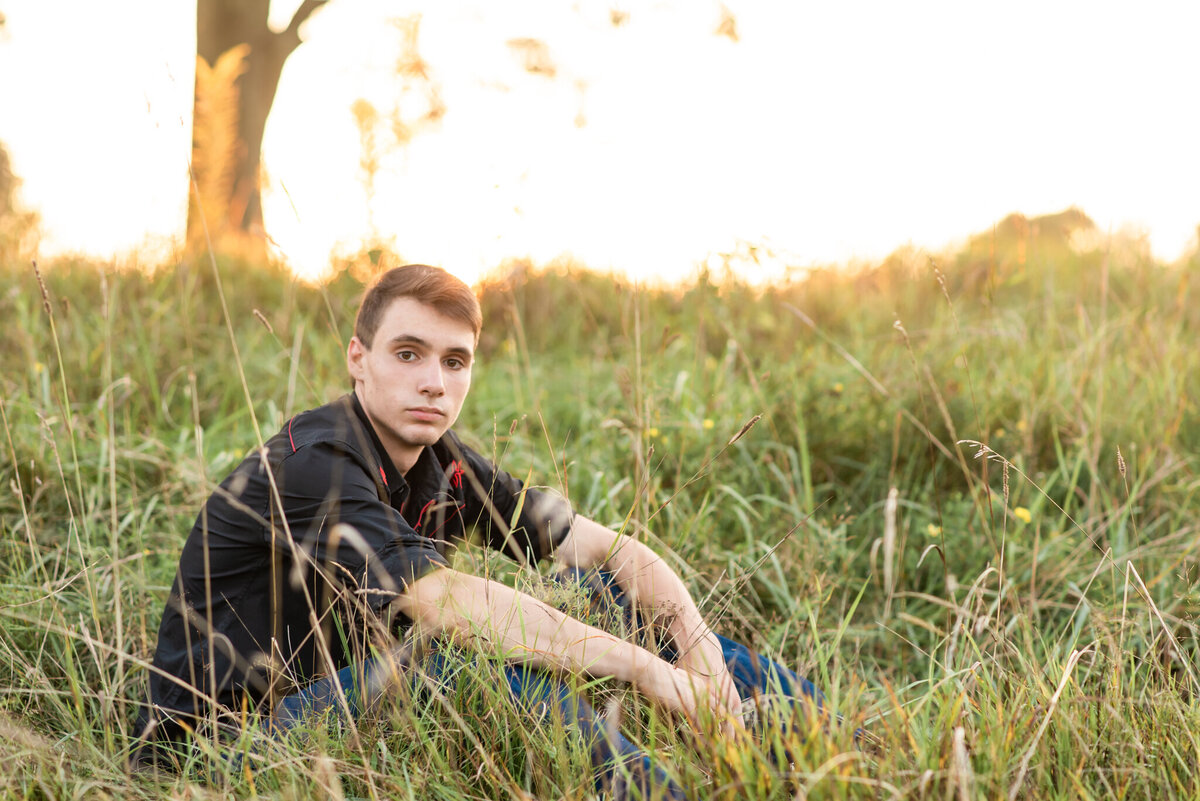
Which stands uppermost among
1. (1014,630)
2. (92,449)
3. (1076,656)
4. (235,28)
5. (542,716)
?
(235,28)

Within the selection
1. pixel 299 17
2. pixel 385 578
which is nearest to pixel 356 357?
pixel 385 578

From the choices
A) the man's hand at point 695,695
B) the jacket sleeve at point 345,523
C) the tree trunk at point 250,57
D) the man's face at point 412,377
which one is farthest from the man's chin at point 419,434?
the tree trunk at point 250,57

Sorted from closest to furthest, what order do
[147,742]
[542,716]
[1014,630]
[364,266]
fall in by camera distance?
1. [542,716]
2. [147,742]
3. [1014,630]
4. [364,266]

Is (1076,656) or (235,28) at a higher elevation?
(235,28)

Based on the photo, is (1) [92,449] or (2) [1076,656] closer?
(2) [1076,656]

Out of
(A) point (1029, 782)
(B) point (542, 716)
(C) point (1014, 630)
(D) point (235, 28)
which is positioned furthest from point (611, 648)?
(D) point (235, 28)

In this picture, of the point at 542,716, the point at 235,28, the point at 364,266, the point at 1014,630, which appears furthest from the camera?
the point at 235,28

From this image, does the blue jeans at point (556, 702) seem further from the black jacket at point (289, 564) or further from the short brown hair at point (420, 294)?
the short brown hair at point (420, 294)

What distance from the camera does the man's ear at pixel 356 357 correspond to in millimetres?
2402

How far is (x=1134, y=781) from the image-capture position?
5.44 feet

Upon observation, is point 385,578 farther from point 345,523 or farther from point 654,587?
point 654,587

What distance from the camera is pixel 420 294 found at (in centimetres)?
232

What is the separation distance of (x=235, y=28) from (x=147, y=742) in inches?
313

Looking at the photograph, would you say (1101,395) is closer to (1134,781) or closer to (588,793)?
(1134,781)
